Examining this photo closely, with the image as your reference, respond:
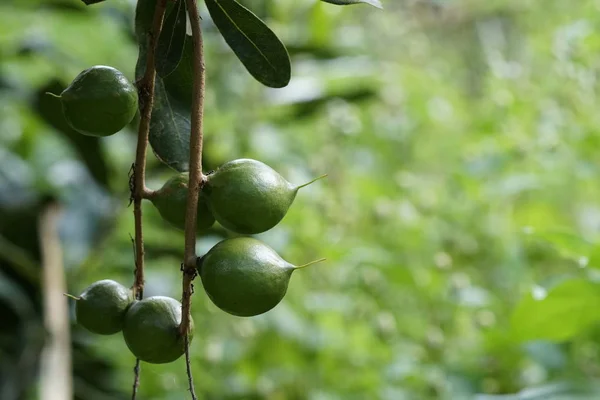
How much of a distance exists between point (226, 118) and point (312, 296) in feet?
1.36

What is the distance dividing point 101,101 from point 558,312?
2.00ft

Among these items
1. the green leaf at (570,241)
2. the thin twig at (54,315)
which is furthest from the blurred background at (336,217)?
the green leaf at (570,241)

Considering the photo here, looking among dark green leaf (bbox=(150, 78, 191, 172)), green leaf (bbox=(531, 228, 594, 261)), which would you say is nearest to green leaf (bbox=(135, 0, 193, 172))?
dark green leaf (bbox=(150, 78, 191, 172))

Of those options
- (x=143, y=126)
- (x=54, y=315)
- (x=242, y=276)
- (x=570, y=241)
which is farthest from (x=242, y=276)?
(x=54, y=315)

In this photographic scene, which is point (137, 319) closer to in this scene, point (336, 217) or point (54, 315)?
point (54, 315)

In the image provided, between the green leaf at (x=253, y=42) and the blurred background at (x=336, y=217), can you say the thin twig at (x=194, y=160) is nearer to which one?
the green leaf at (x=253, y=42)

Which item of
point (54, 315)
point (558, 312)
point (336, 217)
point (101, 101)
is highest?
point (101, 101)

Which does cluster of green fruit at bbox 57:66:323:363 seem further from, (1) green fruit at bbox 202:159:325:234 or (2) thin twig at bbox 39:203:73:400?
(2) thin twig at bbox 39:203:73:400

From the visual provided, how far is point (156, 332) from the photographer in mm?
453

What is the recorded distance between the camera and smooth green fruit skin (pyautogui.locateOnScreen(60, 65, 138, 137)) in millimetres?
458

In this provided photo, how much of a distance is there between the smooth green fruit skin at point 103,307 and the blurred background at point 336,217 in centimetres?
60

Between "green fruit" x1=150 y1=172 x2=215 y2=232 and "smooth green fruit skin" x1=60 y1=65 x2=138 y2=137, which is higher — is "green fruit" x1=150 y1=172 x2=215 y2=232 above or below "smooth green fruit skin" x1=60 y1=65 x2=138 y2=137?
below

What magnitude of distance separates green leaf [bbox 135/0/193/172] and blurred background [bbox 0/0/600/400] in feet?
1.99

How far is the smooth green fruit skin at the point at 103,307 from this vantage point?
1.59ft
